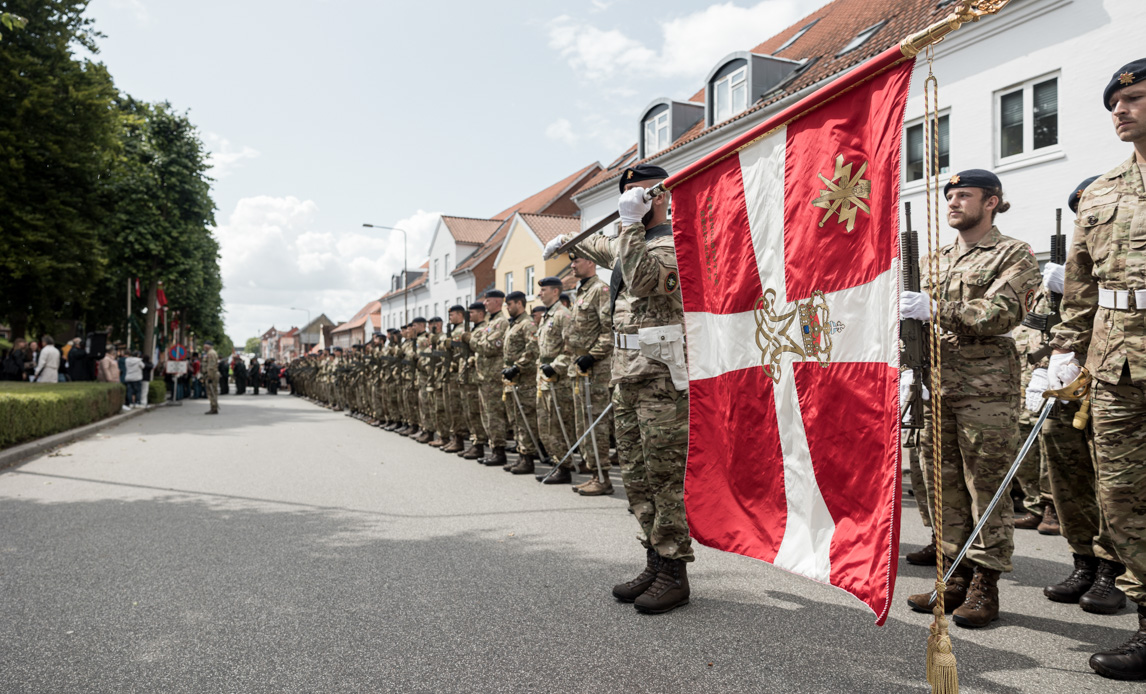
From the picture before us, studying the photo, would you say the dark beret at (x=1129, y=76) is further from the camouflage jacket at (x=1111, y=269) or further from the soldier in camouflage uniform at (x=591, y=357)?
the soldier in camouflage uniform at (x=591, y=357)

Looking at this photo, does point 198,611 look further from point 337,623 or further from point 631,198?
point 631,198

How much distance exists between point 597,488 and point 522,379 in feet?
8.56

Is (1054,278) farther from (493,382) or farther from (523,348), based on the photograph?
(493,382)

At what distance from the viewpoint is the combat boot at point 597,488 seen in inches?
294

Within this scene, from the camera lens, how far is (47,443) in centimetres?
1138

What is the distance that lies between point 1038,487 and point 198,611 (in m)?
5.93

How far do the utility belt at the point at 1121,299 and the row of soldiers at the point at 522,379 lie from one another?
3.07 meters

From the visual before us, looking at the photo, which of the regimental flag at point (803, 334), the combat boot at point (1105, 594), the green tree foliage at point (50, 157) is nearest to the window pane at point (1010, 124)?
the combat boot at point (1105, 594)

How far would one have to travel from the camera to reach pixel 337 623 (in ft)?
11.8

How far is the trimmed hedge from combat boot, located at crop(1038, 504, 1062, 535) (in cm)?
1162

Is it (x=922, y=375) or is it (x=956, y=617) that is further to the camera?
(x=922, y=375)

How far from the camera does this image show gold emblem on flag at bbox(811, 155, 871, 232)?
2701mm

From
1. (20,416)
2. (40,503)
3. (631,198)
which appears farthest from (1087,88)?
(20,416)

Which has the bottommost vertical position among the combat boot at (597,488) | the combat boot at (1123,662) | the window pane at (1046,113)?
the combat boot at (597,488)
